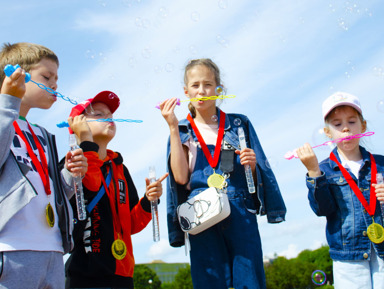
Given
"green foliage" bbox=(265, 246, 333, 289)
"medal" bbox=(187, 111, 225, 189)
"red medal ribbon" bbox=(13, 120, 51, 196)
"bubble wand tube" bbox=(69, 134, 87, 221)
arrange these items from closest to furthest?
1. "red medal ribbon" bbox=(13, 120, 51, 196)
2. "bubble wand tube" bbox=(69, 134, 87, 221)
3. "medal" bbox=(187, 111, 225, 189)
4. "green foliage" bbox=(265, 246, 333, 289)

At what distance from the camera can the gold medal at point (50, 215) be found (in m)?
3.67

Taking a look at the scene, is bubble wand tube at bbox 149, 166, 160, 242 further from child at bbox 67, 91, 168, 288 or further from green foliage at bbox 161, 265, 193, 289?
green foliage at bbox 161, 265, 193, 289

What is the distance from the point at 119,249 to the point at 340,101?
2.78m

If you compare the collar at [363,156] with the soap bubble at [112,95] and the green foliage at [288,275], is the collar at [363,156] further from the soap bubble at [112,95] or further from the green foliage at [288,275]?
the green foliage at [288,275]

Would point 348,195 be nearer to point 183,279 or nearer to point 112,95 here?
point 112,95

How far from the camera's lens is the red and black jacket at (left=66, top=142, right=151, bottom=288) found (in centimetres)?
442

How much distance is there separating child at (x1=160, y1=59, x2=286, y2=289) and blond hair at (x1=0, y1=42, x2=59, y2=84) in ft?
4.12

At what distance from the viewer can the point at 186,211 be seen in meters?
4.44

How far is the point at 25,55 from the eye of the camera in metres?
4.36

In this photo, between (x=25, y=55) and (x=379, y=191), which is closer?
(x=25, y=55)

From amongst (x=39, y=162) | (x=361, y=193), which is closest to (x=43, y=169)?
(x=39, y=162)

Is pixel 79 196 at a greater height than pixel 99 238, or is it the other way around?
pixel 79 196

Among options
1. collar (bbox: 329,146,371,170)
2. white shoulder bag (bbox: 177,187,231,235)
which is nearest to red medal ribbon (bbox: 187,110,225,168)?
white shoulder bag (bbox: 177,187,231,235)

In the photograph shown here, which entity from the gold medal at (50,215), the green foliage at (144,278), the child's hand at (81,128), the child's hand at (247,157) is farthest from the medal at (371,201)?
the green foliage at (144,278)
